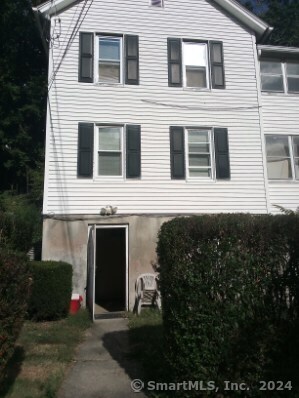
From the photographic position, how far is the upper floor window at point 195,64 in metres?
11.8

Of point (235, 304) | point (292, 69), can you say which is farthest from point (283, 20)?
point (235, 304)

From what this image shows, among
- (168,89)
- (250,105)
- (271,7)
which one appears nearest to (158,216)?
(168,89)

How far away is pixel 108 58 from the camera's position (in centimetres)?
1159

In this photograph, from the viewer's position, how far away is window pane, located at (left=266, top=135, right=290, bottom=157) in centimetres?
1268

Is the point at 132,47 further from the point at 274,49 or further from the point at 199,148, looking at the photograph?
the point at 274,49

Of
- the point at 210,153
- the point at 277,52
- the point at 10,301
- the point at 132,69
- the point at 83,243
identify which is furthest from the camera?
the point at 277,52

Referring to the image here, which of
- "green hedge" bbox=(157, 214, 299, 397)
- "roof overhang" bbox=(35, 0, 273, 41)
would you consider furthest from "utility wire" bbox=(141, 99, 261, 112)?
"green hedge" bbox=(157, 214, 299, 397)

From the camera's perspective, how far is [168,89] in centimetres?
1161

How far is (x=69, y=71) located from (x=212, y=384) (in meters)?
9.76

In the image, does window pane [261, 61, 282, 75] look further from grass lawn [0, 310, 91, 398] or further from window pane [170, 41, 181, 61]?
grass lawn [0, 310, 91, 398]

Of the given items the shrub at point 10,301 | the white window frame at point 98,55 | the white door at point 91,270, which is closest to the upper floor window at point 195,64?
the white window frame at point 98,55

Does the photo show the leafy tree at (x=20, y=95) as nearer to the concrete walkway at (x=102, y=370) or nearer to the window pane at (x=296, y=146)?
the window pane at (x=296, y=146)

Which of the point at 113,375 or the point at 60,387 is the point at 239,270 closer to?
the point at 113,375

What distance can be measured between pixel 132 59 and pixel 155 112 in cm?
191
